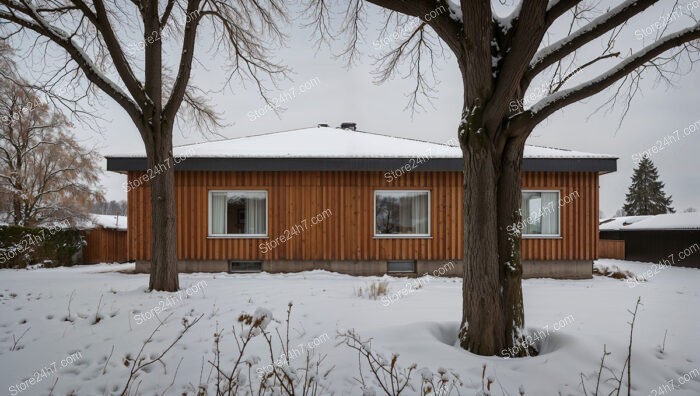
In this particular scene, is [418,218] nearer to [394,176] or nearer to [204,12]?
[394,176]

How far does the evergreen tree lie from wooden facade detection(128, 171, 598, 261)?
26974 millimetres

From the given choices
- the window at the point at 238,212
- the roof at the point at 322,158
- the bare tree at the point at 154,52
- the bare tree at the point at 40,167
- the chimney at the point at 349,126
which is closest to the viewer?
the bare tree at the point at 154,52

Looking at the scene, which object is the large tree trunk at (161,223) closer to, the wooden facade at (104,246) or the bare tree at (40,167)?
the wooden facade at (104,246)

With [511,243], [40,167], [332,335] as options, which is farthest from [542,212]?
[40,167]

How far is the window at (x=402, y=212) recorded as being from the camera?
1016 cm

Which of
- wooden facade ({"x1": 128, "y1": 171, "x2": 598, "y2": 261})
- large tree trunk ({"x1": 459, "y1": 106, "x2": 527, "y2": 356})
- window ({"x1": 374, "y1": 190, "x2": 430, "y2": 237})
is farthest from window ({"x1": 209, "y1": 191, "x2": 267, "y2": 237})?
large tree trunk ({"x1": 459, "y1": 106, "x2": 527, "y2": 356})

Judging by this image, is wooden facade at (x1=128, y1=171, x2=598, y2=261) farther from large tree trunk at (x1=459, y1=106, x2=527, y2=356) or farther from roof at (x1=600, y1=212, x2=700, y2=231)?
roof at (x1=600, y1=212, x2=700, y2=231)

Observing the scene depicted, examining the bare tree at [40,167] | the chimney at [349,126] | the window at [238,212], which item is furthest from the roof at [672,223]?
the bare tree at [40,167]

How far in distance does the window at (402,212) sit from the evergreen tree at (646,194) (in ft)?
97.9

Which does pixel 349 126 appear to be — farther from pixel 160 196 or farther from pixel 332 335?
pixel 332 335

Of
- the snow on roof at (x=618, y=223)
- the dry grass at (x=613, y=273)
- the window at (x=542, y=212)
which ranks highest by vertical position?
the window at (x=542, y=212)

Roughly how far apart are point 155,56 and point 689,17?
27.1 ft

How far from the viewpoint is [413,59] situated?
6.40m

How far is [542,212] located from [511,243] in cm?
756
